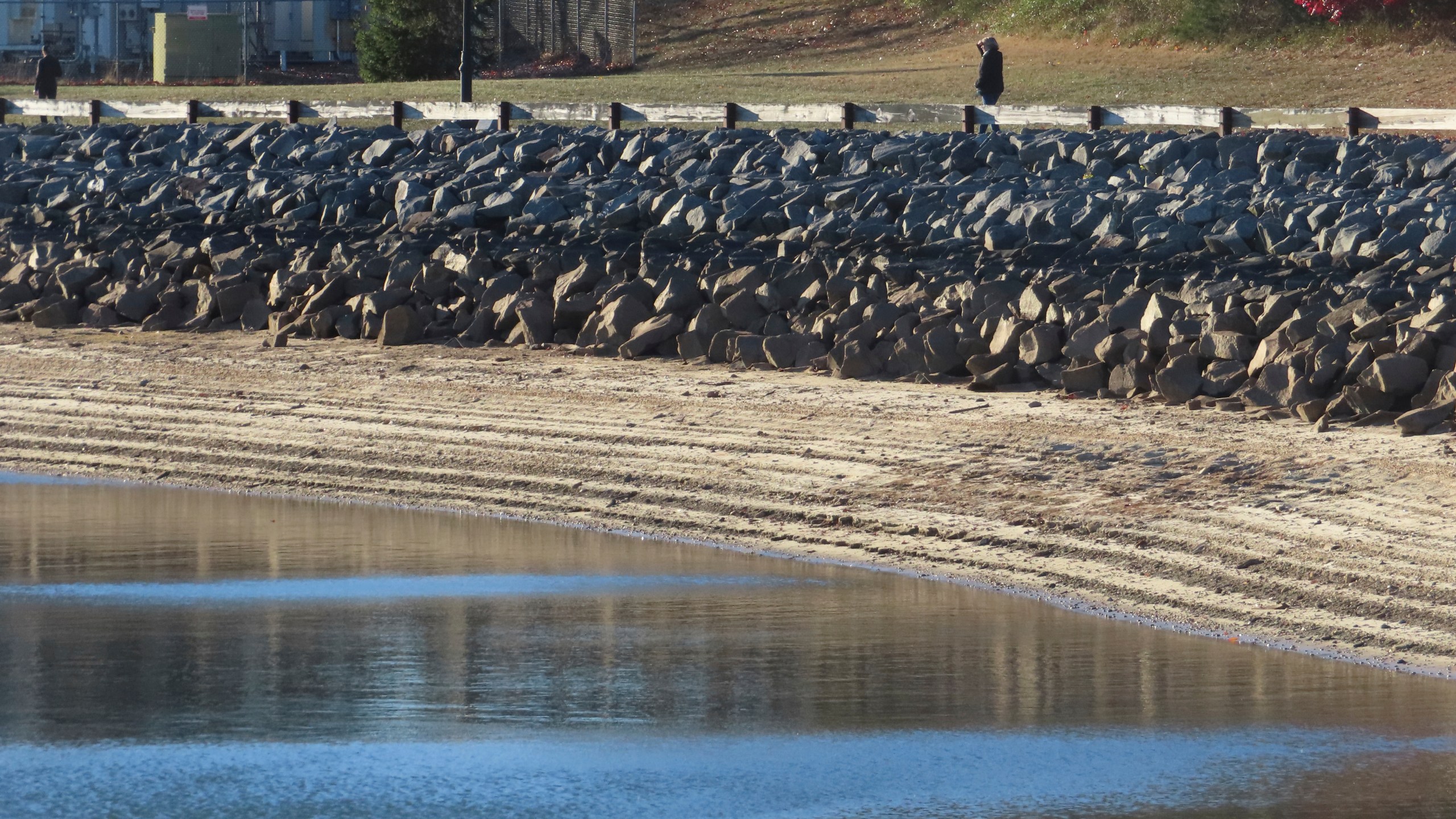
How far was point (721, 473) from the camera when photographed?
12617 millimetres

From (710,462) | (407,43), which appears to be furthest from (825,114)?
(407,43)

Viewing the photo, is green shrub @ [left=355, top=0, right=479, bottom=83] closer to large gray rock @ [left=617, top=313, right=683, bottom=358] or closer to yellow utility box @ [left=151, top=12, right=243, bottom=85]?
yellow utility box @ [left=151, top=12, right=243, bottom=85]

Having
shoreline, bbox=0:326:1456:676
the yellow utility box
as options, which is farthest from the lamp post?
the yellow utility box

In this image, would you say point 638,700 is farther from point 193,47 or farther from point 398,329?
point 193,47

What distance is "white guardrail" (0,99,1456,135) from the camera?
2180 centimetres

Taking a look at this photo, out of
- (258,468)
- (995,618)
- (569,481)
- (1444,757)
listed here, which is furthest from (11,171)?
(1444,757)

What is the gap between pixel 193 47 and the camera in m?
45.8

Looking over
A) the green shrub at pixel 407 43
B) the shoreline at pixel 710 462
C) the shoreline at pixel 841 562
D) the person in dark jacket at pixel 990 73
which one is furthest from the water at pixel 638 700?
the green shrub at pixel 407 43

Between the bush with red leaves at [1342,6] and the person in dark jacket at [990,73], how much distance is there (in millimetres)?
9697

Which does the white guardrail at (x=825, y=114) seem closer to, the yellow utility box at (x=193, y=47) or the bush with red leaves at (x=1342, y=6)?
the bush with red leaves at (x=1342, y=6)

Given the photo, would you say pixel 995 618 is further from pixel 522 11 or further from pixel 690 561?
pixel 522 11

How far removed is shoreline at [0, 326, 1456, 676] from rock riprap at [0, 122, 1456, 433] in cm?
53

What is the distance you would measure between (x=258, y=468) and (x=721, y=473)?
3281 mm

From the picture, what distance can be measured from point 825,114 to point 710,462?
469 inches
